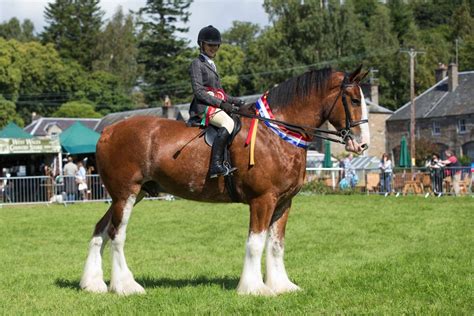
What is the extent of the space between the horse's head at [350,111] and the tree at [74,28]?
9314 cm

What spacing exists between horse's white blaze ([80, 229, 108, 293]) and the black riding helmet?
3114mm

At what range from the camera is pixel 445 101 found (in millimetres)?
62406

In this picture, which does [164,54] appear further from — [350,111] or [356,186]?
[350,111]

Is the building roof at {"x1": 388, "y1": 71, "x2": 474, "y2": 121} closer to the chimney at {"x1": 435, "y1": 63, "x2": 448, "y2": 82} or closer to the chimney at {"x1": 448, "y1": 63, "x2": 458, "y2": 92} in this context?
the chimney at {"x1": 448, "y1": 63, "x2": 458, "y2": 92}

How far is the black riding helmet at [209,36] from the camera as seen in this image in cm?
885

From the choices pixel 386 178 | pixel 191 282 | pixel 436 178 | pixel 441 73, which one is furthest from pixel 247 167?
pixel 441 73

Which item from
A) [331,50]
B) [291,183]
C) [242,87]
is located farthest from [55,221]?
[242,87]

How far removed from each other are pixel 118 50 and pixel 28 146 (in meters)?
70.7

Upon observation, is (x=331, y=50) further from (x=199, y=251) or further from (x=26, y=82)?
(x=199, y=251)

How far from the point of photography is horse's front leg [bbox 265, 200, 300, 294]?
28.6 feet

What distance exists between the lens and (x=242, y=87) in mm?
81750

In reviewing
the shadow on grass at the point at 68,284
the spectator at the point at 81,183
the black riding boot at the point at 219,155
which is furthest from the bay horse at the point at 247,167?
the spectator at the point at 81,183

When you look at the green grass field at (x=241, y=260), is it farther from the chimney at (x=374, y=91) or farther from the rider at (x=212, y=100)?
the chimney at (x=374, y=91)

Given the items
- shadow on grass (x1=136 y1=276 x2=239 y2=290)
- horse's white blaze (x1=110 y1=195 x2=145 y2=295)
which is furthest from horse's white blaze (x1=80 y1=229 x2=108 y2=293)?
shadow on grass (x1=136 y1=276 x2=239 y2=290)
